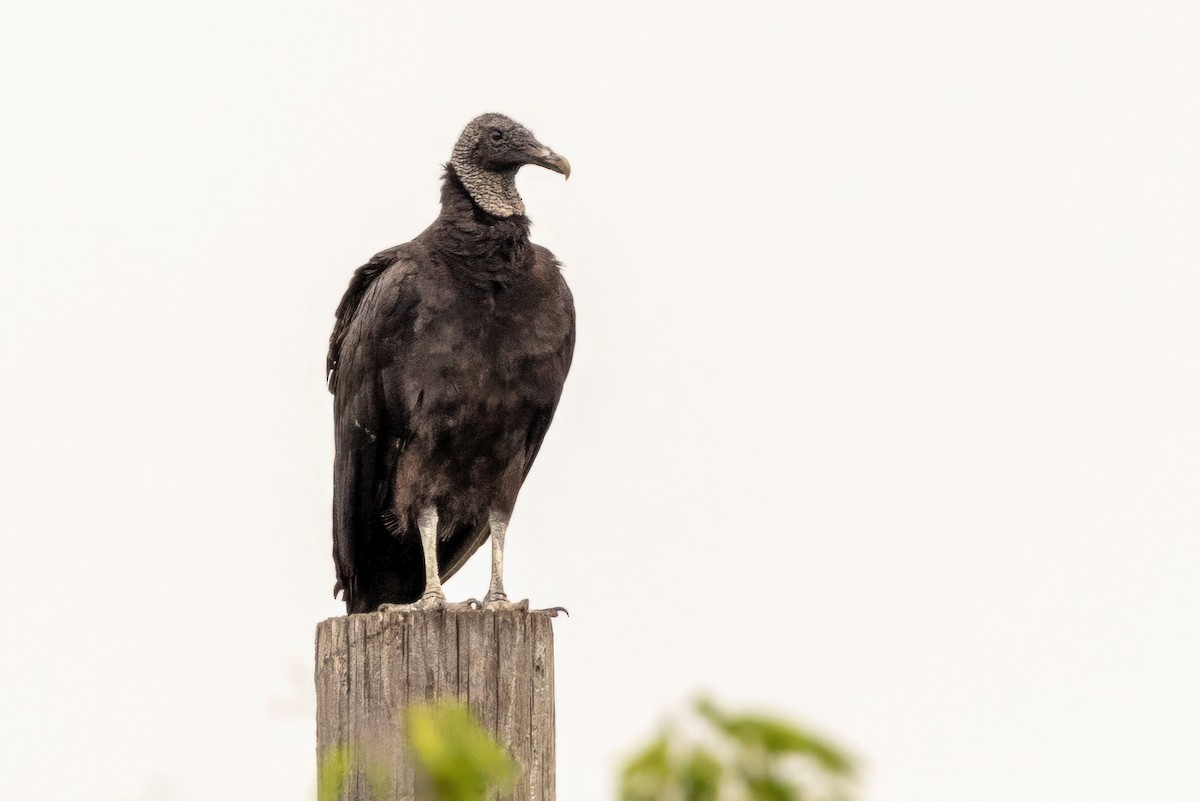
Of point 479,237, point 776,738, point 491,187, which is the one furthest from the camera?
point 491,187

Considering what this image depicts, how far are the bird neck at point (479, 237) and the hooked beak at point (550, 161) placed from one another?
0.61 ft

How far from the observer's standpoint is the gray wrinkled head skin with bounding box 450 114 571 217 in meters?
5.18

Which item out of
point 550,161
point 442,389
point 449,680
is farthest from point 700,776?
point 550,161

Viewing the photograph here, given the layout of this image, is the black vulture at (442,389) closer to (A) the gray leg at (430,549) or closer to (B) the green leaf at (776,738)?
(A) the gray leg at (430,549)

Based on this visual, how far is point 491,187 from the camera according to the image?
523 centimetres

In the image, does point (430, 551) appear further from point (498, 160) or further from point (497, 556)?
point (498, 160)

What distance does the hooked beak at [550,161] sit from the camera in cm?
515

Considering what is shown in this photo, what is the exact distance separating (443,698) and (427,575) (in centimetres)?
157

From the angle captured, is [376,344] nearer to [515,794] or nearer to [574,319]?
[574,319]

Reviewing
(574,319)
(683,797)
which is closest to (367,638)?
(574,319)

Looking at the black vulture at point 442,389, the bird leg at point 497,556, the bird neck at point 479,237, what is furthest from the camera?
the bird neck at point 479,237

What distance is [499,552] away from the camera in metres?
4.88

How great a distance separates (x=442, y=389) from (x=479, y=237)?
20.2 inches

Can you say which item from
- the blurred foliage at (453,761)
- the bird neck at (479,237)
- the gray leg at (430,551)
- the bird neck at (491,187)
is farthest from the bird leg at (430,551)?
the blurred foliage at (453,761)
